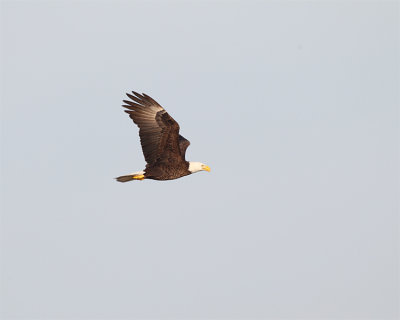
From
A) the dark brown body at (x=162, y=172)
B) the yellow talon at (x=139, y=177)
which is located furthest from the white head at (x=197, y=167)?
the yellow talon at (x=139, y=177)

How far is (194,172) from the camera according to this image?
95.8ft

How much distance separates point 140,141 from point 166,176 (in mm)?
995

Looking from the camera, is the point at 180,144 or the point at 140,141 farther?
the point at 180,144

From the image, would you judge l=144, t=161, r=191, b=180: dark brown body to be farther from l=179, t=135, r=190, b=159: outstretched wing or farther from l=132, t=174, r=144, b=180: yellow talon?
l=179, t=135, r=190, b=159: outstretched wing

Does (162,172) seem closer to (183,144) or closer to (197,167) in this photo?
(197,167)

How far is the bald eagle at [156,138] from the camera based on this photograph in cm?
2811

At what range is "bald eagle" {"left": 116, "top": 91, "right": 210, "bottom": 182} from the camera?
92.2 feet

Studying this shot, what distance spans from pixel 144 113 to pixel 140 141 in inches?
24.2

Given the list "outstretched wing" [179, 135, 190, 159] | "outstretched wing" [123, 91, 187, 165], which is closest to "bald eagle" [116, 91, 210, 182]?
"outstretched wing" [123, 91, 187, 165]

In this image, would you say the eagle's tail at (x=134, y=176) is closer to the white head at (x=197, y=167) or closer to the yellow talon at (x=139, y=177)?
the yellow talon at (x=139, y=177)

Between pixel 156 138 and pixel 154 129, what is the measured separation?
0.20 m

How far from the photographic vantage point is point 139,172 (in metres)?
28.6

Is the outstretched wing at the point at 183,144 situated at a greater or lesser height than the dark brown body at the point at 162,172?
greater

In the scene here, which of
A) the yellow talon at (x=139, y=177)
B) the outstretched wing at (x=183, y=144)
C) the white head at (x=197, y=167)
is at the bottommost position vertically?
the yellow talon at (x=139, y=177)
